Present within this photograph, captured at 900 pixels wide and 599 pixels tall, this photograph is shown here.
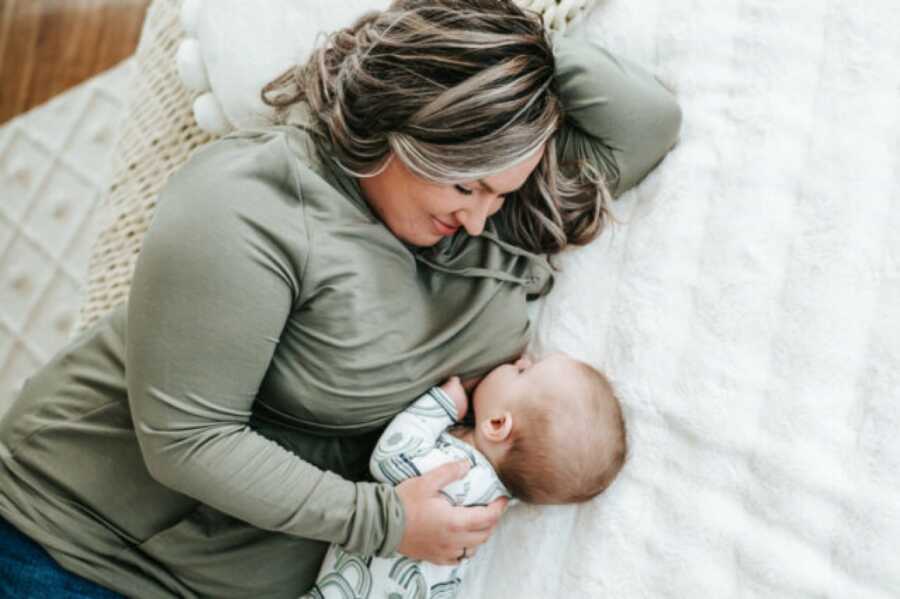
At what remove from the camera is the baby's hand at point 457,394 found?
3.75ft

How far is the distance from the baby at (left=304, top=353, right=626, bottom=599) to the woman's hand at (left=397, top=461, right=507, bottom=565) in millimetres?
30

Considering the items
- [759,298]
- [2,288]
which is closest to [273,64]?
[759,298]

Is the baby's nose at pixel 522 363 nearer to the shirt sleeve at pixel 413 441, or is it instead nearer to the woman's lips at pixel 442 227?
the shirt sleeve at pixel 413 441

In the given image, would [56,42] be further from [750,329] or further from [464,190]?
[750,329]

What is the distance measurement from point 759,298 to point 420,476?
496 millimetres

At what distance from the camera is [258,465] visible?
99 centimetres

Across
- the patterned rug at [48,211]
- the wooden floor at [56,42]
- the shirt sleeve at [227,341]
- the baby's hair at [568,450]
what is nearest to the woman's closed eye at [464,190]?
the shirt sleeve at [227,341]

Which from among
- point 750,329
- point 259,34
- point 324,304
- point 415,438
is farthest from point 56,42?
point 750,329

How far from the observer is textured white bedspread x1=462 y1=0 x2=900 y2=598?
1.00m

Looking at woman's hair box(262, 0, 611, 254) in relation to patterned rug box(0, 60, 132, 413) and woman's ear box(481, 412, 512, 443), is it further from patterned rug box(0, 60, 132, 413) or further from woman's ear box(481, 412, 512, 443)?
patterned rug box(0, 60, 132, 413)

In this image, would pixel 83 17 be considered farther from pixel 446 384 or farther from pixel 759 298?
pixel 759 298

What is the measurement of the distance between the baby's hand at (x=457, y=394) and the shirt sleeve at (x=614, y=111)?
36cm

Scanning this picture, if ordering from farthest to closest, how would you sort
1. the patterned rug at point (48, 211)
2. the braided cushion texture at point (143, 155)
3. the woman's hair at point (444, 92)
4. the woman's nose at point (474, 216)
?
the patterned rug at point (48, 211) < the braided cushion texture at point (143, 155) < the woman's nose at point (474, 216) < the woman's hair at point (444, 92)

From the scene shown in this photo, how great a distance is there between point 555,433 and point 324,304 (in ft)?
1.08
